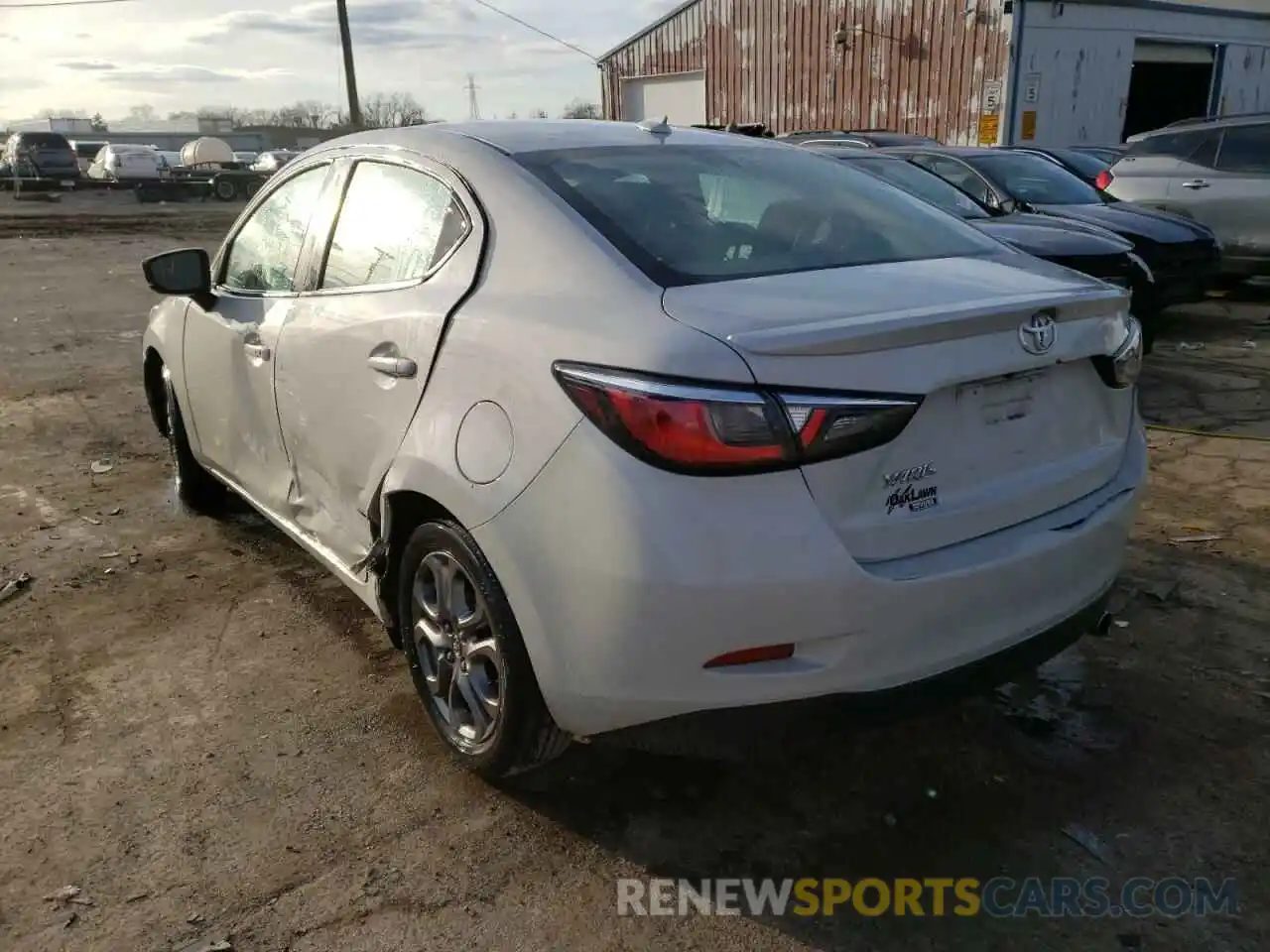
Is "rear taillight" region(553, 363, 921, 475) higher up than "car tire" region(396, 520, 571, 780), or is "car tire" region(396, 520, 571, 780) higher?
"rear taillight" region(553, 363, 921, 475)

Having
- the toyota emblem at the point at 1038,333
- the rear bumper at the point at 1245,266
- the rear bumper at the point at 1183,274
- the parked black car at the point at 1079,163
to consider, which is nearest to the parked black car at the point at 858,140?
the parked black car at the point at 1079,163

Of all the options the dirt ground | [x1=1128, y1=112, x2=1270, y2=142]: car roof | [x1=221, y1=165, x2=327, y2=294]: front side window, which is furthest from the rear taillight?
[x1=1128, y1=112, x2=1270, y2=142]: car roof

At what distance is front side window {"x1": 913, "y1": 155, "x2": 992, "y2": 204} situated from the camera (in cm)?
891

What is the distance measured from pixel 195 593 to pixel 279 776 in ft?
4.91

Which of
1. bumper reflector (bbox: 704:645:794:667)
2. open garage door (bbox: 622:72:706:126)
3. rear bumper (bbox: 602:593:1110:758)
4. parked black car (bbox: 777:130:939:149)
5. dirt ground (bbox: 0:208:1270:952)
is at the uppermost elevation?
open garage door (bbox: 622:72:706:126)

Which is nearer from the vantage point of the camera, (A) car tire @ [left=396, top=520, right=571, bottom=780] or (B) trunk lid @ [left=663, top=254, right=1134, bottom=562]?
(B) trunk lid @ [left=663, top=254, right=1134, bottom=562]

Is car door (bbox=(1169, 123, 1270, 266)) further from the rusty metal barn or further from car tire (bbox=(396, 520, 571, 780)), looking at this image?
car tire (bbox=(396, 520, 571, 780))

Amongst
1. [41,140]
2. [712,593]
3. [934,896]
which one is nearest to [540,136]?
[712,593]

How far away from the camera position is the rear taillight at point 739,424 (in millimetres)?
2023

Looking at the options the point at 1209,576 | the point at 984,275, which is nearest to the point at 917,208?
the point at 984,275

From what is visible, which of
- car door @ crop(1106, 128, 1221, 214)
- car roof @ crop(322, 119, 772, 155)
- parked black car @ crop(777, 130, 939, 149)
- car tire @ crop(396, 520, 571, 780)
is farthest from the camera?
parked black car @ crop(777, 130, 939, 149)

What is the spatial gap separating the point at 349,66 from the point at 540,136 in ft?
96.1

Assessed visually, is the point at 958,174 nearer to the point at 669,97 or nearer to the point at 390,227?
the point at 390,227

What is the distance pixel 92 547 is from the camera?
4.60 meters
